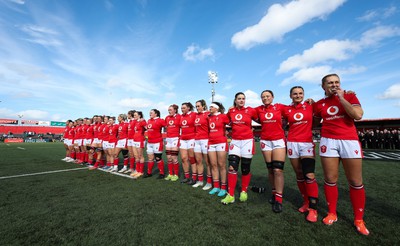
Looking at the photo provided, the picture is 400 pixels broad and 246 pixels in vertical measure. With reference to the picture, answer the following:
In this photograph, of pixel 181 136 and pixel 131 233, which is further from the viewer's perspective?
pixel 181 136

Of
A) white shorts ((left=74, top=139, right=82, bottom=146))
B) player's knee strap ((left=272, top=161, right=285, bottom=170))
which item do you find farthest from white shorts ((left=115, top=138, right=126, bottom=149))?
player's knee strap ((left=272, top=161, right=285, bottom=170))

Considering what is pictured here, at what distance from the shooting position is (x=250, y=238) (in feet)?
8.92

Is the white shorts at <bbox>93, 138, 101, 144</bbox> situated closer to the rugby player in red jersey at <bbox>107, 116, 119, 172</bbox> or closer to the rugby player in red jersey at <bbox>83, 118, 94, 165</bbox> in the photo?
the rugby player in red jersey at <bbox>83, 118, 94, 165</bbox>

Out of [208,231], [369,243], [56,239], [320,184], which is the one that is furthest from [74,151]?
[369,243]

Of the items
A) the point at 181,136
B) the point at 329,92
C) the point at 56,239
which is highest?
the point at 329,92

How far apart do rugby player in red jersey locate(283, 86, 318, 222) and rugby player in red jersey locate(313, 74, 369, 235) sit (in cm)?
24

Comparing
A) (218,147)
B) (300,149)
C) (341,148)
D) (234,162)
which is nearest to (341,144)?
(341,148)

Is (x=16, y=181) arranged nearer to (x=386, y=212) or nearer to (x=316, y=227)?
(x=316, y=227)

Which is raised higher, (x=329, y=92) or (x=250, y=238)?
(x=329, y=92)

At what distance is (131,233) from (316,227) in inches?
107

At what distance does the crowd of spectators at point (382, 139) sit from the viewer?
19234mm

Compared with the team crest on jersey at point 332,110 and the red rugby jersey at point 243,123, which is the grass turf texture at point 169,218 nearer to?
the red rugby jersey at point 243,123

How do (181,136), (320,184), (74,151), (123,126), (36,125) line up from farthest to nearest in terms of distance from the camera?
(36,125), (74,151), (123,126), (181,136), (320,184)

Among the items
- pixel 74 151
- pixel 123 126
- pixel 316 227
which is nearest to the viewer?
pixel 316 227
